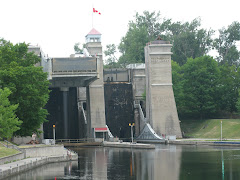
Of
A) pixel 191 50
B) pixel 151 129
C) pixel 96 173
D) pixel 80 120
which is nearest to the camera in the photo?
pixel 96 173

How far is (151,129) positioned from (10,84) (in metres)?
38.6

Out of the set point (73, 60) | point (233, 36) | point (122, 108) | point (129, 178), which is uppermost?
point (233, 36)

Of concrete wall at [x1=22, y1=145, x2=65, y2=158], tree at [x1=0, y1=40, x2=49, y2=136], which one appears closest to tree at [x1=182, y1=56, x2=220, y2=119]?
tree at [x1=0, y1=40, x2=49, y2=136]

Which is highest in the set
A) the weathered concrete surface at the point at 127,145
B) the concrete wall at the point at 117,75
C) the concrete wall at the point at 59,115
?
the concrete wall at the point at 117,75

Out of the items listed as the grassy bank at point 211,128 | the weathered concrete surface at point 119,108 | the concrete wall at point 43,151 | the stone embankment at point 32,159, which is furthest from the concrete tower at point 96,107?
the concrete wall at point 43,151

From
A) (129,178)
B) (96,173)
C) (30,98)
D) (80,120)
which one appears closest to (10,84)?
(30,98)

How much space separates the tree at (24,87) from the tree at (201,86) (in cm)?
4194

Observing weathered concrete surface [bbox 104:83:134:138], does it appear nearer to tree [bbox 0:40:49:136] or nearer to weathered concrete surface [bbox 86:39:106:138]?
weathered concrete surface [bbox 86:39:106:138]

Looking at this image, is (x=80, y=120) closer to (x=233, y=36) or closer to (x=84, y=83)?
(x=84, y=83)

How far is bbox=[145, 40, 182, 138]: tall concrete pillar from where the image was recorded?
96375 millimetres

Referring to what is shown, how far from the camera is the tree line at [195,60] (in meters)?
104

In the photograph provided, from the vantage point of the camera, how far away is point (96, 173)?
48094 mm

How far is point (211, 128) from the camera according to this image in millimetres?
95750

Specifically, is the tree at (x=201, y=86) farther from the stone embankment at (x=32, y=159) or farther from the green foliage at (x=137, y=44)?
the stone embankment at (x=32, y=159)
